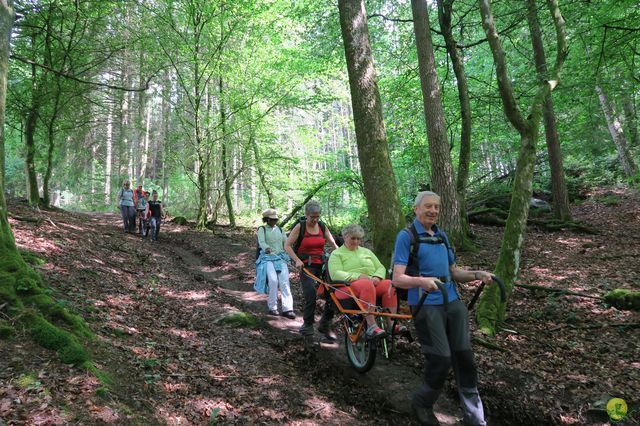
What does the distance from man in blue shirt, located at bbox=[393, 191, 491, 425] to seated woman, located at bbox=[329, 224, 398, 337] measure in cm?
121

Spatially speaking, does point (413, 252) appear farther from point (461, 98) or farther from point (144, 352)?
point (461, 98)

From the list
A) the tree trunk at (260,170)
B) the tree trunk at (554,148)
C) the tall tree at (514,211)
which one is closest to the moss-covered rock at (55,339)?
the tall tree at (514,211)

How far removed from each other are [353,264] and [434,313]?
2014mm

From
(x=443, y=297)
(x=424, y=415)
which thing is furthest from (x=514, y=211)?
(x=424, y=415)

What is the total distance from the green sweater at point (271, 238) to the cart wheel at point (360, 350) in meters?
2.45

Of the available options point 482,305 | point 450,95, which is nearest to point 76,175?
point 450,95

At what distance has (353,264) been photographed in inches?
211

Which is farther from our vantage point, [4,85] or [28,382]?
[4,85]

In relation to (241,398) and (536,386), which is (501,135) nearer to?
(536,386)

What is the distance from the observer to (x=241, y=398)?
4.01 m

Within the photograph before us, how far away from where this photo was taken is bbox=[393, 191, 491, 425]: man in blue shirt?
3398 mm

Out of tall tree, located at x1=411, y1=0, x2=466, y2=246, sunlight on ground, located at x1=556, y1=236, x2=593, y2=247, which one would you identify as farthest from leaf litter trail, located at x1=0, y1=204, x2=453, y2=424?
sunlight on ground, located at x1=556, y1=236, x2=593, y2=247

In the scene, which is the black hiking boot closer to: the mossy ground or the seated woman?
the seated woman

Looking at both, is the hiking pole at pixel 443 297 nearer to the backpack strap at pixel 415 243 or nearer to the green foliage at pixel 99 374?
the backpack strap at pixel 415 243
